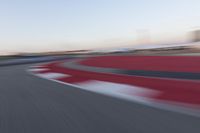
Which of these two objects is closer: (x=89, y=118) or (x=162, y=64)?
(x=89, y=118)

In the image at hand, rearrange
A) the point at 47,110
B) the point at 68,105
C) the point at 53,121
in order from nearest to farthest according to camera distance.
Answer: the point at 53,121
the point at 47,110
the point at 68,105

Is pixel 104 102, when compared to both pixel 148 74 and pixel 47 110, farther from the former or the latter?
pixel 148 74

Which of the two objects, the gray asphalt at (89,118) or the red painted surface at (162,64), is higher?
the gray asphalt at (89,118)

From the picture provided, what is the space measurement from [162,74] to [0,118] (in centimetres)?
662

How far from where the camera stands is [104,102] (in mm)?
5656

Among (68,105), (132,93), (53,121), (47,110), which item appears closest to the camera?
(53,121)

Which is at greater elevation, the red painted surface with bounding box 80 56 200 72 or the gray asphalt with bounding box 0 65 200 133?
the gray asphalt with bounding box 0 65 200 133

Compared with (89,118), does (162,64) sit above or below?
below

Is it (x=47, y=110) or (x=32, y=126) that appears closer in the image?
(x=32, y=126)

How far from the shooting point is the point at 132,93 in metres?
6.70

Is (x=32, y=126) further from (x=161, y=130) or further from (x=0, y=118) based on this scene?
(x=161, y=130)

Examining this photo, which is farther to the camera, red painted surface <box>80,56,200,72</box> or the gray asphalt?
red painted surface <box>80,56,200,72</box>

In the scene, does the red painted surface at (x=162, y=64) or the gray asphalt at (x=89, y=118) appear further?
the red painted surface at (x=162, y=64)

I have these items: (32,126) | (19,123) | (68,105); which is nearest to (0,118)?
(19,123)
